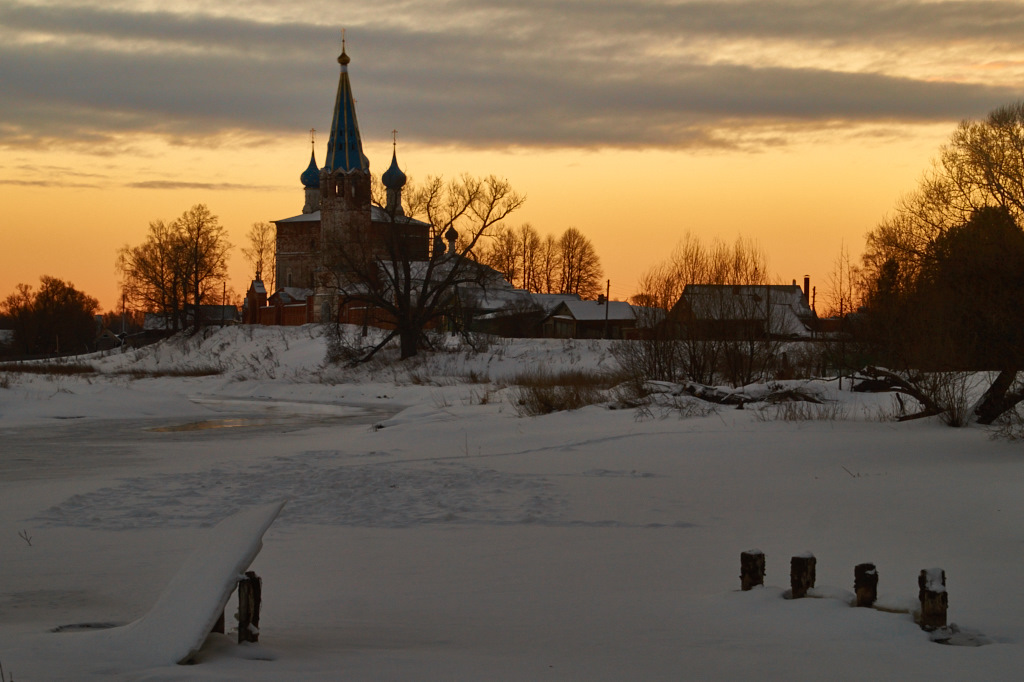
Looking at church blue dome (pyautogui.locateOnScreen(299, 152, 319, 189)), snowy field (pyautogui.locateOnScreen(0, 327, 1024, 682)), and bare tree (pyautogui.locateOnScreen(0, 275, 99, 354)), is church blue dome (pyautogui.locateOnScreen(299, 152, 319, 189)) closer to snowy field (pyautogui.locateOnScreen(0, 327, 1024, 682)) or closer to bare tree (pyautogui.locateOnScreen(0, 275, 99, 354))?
bare tree (pyautogui.locateOnScreen(0, 275, 99, 354))

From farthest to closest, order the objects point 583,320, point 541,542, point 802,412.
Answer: point 583,320
point 802,412
point 541,542

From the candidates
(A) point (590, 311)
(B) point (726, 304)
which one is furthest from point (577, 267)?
(B) point (726, 304)

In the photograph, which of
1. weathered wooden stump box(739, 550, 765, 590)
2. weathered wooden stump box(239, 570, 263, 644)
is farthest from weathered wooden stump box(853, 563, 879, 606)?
weathered wooden stump box(239, 570, 263, 644)

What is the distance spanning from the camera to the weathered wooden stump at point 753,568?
7145mm

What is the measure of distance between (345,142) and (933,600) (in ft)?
265

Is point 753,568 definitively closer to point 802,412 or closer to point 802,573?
point 802,573

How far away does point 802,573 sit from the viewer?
22.0ft

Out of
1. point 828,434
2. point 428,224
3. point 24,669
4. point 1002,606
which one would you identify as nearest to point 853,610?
point 1002,606

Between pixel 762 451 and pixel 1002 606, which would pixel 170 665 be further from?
pixel 762 451

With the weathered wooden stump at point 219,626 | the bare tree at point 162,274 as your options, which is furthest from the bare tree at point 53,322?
the weathered wooden stump at point 219,626

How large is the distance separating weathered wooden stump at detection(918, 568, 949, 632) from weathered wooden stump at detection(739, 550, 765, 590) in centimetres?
137

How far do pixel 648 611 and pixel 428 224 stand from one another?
132 ft

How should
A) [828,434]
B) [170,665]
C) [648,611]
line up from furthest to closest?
1. [828,434]
2. [648,611]
3. [170,665]

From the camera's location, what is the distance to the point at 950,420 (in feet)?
57.5
